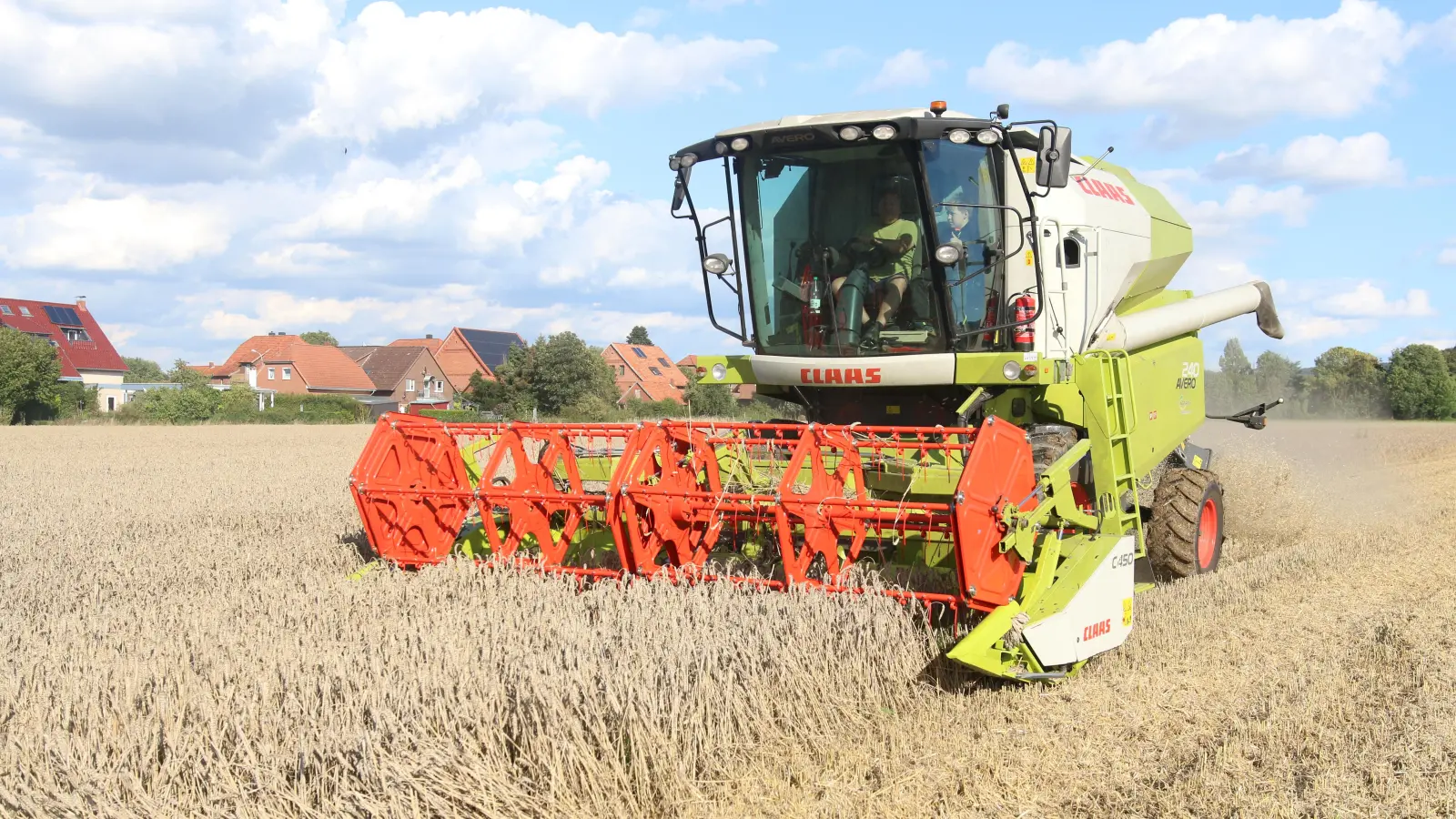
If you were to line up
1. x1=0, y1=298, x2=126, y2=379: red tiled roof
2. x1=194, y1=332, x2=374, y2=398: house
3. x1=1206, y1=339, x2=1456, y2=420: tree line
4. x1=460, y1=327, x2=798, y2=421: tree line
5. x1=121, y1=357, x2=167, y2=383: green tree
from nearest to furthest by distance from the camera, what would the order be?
x1=1206, y1=339, x2=1456, y2=420: tree line
x1=460, y1=327, x2=798, y2=421: tree line
x1=0, y1=298, x2=126, y2=379: red tiled roof
x1=194, y1=332, x2=374, y2=398: house
x1=121, y1=357, x2=167, y2=383: green tree

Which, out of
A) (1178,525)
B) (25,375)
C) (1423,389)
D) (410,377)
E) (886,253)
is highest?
(25,375)

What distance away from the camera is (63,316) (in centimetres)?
4262

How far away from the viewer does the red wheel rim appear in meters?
6.21

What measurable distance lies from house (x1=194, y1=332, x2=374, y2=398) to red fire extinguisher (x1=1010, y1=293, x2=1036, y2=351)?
42.9m

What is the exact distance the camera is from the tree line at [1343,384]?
8.70 meters

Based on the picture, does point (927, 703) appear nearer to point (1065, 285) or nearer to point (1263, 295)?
point (1065, 285)

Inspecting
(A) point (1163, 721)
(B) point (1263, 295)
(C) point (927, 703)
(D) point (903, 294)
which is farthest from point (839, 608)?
(B) point (1263, 295)

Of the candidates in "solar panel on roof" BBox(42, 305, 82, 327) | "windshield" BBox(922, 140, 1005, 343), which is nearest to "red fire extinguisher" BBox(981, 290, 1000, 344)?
"windshield" BBox(922, 140, 1005, 343)

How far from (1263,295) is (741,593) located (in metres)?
5.48

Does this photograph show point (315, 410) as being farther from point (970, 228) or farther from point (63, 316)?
point (970, 228)

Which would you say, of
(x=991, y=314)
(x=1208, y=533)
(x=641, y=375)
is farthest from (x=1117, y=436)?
(x=641, y=375)

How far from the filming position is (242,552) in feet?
20.0

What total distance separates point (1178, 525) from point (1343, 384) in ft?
33.0

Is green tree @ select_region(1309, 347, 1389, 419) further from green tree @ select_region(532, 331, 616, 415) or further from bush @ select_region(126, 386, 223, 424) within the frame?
bush @ select_region(126, 386, 223, 424)
